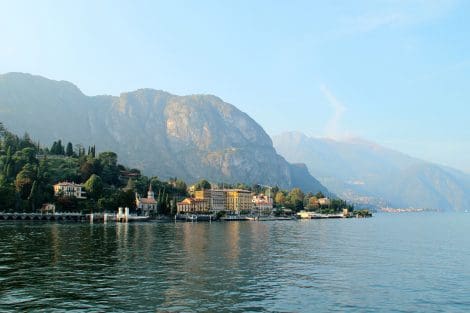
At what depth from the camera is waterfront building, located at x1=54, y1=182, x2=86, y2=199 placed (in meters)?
179

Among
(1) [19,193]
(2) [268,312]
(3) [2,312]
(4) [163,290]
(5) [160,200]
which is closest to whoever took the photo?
(3) [2,312]

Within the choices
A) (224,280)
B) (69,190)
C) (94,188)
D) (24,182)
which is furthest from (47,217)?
(224,280)

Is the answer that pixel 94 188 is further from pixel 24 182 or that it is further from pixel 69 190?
pixel 24 182

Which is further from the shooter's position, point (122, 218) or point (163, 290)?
point (122, 218)

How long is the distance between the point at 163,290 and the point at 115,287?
3939 mm

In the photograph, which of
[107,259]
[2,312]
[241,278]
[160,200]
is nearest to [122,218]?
[160,200]

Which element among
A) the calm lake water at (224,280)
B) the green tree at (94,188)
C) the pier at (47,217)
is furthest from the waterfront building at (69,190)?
the calm lake water at (224,280)

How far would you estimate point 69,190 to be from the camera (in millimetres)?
181375

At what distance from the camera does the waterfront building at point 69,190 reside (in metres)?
179

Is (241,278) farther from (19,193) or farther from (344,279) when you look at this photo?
(19,193)

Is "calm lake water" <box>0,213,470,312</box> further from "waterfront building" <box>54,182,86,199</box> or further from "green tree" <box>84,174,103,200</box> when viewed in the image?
"green tree" <box>84,174,103,200</box>

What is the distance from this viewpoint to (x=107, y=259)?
2084 inches

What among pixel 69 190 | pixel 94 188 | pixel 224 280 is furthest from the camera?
pixel 94 188

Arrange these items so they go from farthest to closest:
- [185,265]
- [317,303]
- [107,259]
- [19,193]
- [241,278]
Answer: [19,193] → [107,259] → [185,265] → [241,278] → [317,303]
